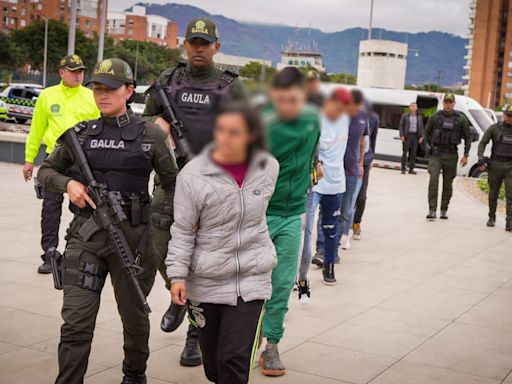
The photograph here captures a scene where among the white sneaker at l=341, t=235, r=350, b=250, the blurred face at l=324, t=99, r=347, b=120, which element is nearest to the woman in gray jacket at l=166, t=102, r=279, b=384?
the blurred face at l=324, t=99, r=347, b=120

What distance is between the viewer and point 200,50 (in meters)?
2.86

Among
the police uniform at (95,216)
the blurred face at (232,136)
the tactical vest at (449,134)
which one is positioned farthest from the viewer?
the tactical vest at (449,134)

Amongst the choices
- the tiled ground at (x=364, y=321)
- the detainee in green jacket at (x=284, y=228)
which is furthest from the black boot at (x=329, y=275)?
the detainee in green jacket at (x=284, y=228)

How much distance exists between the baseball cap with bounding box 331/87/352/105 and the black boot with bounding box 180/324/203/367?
→ 13.3 ft

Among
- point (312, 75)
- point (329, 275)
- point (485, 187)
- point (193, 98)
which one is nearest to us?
point (312, 75)

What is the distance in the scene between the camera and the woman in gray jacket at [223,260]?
3713 mm

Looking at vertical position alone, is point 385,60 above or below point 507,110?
below

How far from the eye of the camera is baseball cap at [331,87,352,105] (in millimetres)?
1419

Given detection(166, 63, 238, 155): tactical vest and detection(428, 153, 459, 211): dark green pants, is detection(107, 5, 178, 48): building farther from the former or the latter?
detection(428, 153, 459, 211): dark green pants

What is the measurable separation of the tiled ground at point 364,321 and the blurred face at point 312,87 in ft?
12.8

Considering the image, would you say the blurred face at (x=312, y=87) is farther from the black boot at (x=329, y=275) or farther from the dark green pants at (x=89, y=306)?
the black boot at (x=329, y=275)

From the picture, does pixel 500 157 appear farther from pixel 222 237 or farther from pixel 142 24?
pixel 142 24

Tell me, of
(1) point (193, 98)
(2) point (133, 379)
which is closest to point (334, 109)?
(1) point (193, 98)

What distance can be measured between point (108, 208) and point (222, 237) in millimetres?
666
